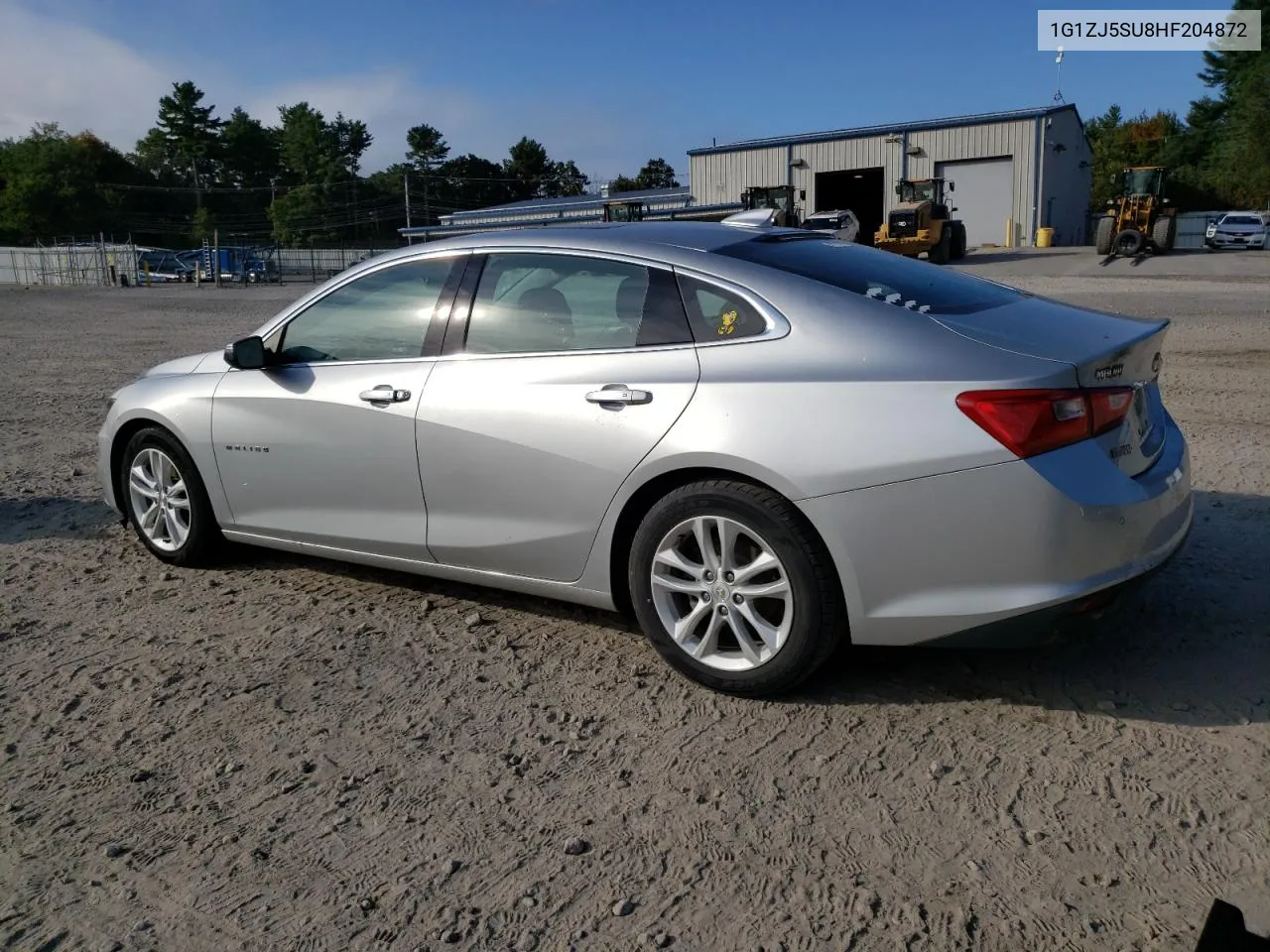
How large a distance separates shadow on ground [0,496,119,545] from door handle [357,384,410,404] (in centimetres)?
242

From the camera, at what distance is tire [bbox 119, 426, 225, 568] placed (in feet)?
16.5

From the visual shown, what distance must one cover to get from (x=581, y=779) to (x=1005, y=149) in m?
49.0

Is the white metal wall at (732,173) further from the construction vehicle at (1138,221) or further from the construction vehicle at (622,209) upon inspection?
the construction vehicle at (1138,221)

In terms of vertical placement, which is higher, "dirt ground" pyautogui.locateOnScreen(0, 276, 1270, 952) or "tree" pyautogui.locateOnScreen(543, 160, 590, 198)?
"tree" pyautogui.locateOnScreen(543, 160, 590, 198)

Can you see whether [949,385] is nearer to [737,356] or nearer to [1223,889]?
[737,356]

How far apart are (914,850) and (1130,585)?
3.76ft

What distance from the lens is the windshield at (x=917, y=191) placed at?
36.5m

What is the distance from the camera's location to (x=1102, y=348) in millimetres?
3371

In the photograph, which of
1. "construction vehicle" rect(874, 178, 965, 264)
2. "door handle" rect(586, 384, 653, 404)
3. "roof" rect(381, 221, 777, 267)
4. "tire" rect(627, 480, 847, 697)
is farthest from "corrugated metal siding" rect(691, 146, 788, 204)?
"tire" rect(627, 480, 847, 697)

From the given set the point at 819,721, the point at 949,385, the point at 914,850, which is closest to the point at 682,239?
the point at 949,385

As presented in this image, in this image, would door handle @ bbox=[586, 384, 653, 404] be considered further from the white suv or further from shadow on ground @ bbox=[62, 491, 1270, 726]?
the white suv

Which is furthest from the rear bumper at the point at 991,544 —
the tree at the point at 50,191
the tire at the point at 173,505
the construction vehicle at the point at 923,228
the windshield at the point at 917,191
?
the tree at the point at 50,191

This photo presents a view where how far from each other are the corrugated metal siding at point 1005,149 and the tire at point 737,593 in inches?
1873

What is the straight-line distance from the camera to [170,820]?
2967 mm
